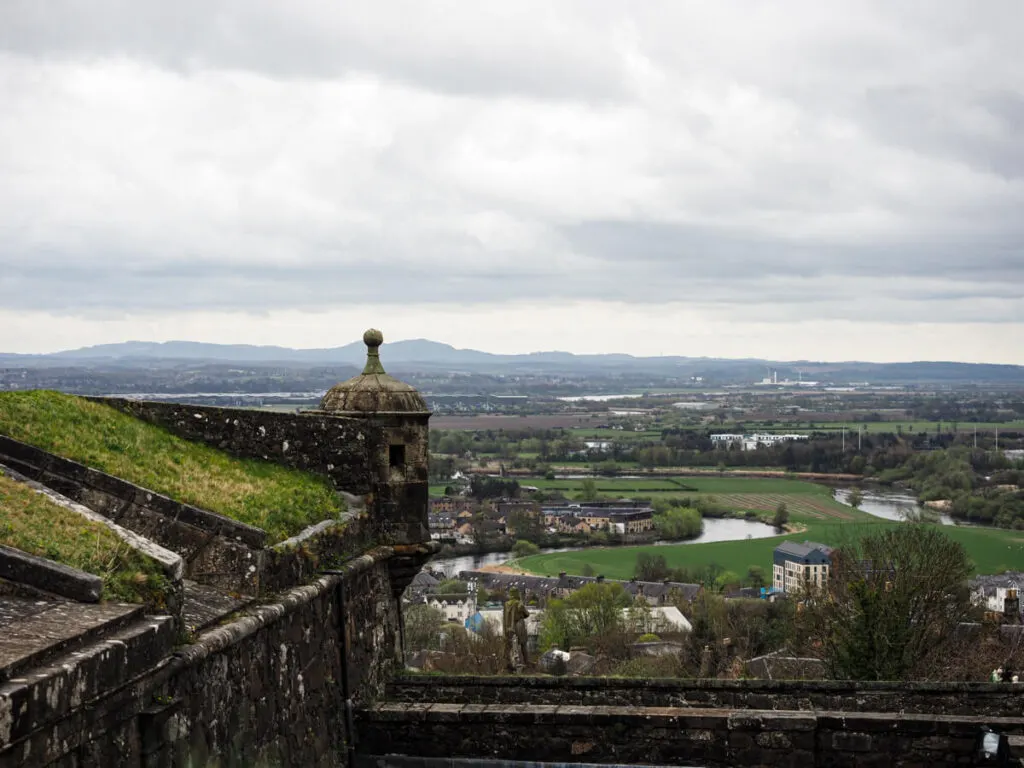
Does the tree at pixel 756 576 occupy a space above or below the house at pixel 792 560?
below

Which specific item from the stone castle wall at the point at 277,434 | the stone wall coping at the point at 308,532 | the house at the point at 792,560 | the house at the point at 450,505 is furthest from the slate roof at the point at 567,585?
the stone wall coping at the point at 308,532

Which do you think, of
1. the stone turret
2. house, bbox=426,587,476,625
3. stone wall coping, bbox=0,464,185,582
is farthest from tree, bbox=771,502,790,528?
stone wall coping, bbox=0,464,185,582

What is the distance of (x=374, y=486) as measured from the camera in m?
12.9

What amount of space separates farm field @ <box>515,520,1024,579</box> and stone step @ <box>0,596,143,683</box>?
7974cm

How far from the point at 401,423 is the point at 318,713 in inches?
142

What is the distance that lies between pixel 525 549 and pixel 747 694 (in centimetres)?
9544

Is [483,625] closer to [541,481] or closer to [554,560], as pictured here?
[554,560]

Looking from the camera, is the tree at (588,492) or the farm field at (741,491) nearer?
the farm field at (741,491)

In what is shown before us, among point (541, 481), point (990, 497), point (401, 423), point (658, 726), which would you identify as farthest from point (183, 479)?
point (541, 481)

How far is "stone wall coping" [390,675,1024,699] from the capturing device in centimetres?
1227

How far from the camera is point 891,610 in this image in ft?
74.2

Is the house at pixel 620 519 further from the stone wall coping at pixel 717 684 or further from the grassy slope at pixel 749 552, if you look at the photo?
the stone wall coping at pixel 717 684

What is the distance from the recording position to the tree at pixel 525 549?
106550mm

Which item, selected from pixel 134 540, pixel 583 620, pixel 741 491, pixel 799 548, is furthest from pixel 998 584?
pixel 741 491
